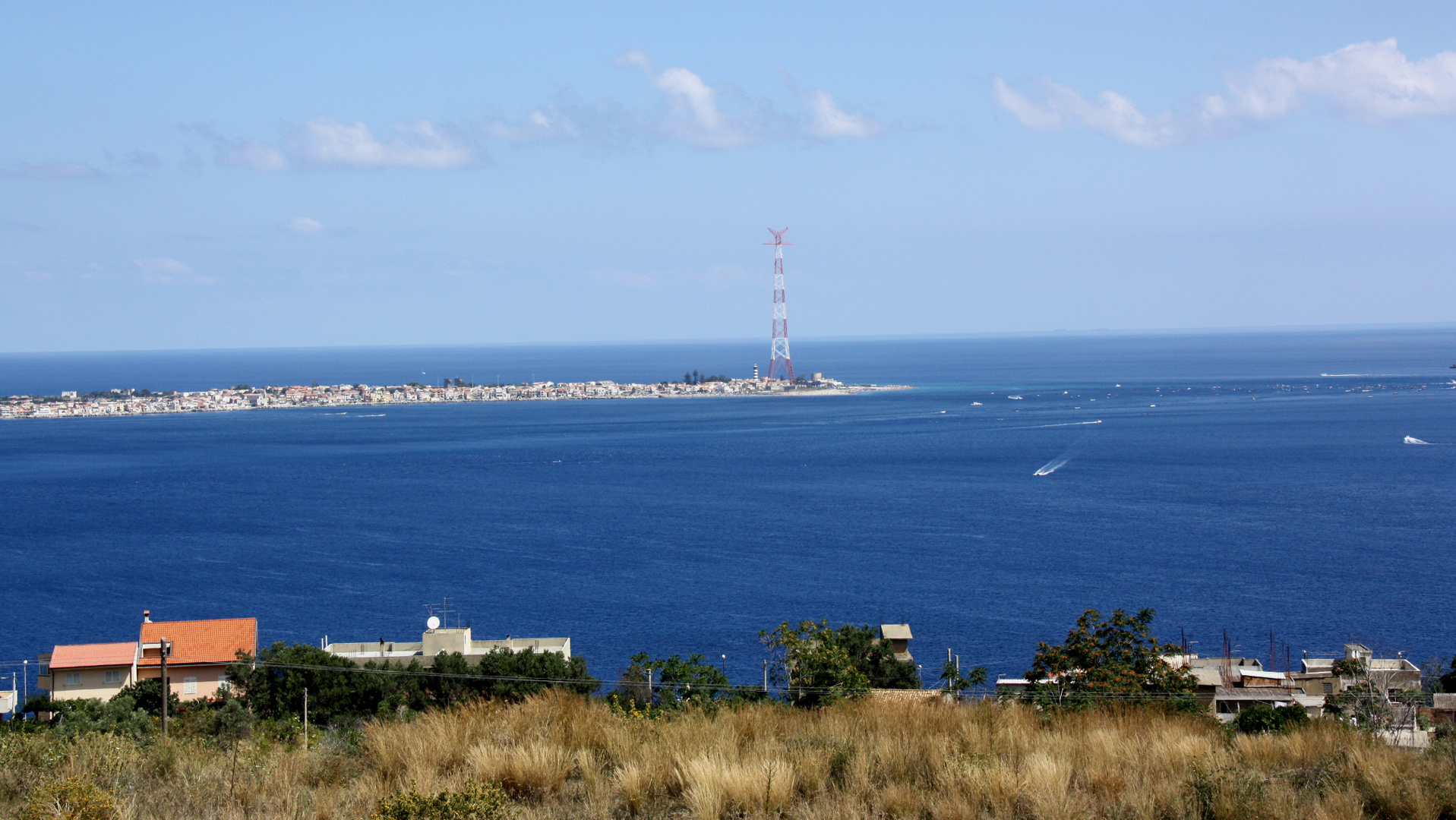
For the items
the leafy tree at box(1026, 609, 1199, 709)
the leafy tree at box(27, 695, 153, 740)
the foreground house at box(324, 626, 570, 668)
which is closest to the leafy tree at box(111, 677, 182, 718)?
the leafy tree at box(27, 695, 153, 740)

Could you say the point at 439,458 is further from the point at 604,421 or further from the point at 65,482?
the point at 604,421

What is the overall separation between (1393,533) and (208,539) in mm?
33040

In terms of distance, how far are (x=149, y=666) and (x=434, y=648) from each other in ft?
12.8

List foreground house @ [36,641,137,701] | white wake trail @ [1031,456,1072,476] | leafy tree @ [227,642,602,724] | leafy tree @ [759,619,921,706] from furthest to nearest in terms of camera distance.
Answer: white wake trail @ [1031,456,1072,476], foreground house @ [36,641,137,701], leafy tree @ [227,642,602,724], leafy tree @ [759,619,921,706]

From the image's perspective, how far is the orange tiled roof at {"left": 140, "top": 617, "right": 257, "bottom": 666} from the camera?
1537cm

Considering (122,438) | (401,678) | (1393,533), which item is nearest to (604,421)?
(122,438)

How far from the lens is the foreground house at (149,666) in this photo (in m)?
15.2

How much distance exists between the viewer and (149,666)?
15633mm

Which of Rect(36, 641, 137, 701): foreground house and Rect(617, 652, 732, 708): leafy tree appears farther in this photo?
Rect(36, 641, 137, 701): foreground house

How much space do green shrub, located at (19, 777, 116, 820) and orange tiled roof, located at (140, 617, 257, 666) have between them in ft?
40.8

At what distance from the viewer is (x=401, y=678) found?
14.9 metres

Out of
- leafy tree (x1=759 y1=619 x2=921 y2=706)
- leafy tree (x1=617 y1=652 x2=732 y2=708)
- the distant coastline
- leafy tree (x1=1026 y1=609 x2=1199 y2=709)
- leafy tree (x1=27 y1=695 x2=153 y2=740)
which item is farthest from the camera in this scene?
the distant coastline

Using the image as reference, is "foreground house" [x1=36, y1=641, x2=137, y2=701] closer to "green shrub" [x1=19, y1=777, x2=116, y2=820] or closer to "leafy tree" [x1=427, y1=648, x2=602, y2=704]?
"leafy tree" [x1=427, y1=648, x2=602, y2=704]

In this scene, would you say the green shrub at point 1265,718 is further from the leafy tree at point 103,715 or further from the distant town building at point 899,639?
the distant town building at point 899,639
